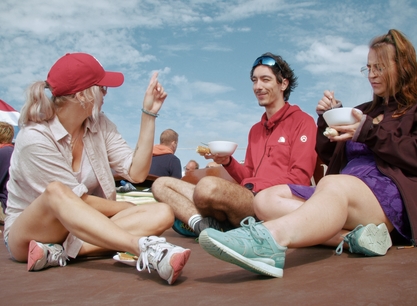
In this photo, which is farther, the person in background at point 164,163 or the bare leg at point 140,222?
the person in background at point 164,163

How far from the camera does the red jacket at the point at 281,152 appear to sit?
3338 millimetres

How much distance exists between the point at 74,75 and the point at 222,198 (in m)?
1.25

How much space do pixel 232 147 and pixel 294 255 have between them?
3.11ft

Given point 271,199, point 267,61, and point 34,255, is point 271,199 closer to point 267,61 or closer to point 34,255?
point 34,255

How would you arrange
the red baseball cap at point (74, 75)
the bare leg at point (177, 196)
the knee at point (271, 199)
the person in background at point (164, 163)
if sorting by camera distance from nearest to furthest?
the red baseball cap at point (74, 75) < the knee at point (271, 199) < the bare leg at point (177, 196) < the person in background at point (164, 163)

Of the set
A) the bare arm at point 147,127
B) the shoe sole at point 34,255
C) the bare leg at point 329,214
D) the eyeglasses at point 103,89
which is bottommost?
the shoe sole at point 34,255

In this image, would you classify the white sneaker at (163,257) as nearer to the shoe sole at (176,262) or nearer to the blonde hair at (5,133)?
the shoe sole at (176,262)

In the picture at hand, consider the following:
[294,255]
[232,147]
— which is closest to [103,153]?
[232,147]

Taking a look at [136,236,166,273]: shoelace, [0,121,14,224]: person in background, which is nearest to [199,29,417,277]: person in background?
[136,236,166,273]: shoelace

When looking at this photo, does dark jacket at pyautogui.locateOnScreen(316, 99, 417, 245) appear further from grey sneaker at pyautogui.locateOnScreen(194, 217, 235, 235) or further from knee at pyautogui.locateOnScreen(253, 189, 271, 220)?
grey sneaker at pyautogui.locateOnScreen(194, 217, 235, 235)

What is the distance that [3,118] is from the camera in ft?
28.5

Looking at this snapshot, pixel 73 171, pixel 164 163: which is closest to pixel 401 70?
pixel 73 171

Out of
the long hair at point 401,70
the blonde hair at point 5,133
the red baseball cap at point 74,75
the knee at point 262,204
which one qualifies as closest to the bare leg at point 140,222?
the knee at point 262,204

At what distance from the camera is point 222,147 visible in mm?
3104
